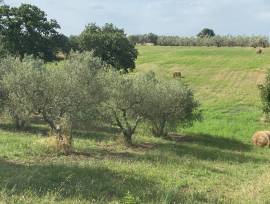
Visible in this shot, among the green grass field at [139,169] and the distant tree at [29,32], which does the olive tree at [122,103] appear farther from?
the distant tree at [29,32]

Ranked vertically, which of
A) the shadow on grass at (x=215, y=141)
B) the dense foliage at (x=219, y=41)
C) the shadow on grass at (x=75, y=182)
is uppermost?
the dense foliage at (x=219, y=41)

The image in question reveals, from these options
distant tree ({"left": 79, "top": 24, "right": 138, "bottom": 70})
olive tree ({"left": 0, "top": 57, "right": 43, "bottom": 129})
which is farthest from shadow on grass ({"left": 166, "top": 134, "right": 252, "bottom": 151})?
distant tree ({"left": 79, "top": 24, "right": 138, "bottom": 70})

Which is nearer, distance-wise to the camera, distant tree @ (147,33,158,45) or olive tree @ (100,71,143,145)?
olive tree @ (100,71,143,145)

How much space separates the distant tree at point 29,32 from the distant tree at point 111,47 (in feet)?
14.3

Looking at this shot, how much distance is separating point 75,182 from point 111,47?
5174cm

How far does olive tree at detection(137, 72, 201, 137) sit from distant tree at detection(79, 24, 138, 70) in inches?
1112

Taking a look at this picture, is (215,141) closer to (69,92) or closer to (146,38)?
(69,92)

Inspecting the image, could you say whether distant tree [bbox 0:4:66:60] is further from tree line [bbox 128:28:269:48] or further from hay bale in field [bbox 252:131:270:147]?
tree line [bbox 128:28:269:48]

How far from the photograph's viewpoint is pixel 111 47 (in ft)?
221

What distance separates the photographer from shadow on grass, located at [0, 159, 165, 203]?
14.4 m

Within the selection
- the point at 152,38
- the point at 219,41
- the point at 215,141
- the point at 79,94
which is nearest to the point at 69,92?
the point at 79,94

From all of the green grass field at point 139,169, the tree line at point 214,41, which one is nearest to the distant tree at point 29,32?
the green grass field at point 139,169

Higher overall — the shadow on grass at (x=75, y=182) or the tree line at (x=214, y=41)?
the tree line at (x=214, y=41)

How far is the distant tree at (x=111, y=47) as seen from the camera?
67312 millimetres
